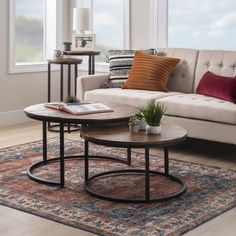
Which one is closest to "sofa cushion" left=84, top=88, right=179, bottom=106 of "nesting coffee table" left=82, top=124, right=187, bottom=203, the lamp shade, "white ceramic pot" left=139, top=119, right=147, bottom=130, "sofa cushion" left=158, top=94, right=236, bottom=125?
"sofa cushion" left=158, top=94, right=236, bottom=125

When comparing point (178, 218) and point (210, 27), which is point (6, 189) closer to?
point (178, 218)

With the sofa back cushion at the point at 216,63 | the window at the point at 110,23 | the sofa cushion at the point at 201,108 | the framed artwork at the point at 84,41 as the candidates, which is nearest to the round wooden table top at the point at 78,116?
the sofa cushion at the point at 201,108

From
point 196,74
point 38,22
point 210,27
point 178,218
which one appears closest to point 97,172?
point 178,218

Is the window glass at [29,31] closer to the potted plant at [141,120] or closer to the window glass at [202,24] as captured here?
the window glass at [202,24]

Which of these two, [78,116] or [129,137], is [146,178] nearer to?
[129,137]

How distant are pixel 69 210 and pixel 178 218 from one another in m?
0.66

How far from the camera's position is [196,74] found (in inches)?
212

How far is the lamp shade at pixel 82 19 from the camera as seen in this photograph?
6.08 meters

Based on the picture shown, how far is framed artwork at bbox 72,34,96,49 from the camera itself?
6.30 metres

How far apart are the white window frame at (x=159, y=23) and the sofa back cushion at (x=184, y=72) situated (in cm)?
56

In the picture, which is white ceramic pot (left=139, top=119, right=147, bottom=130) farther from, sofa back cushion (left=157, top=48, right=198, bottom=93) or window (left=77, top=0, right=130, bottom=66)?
window (left=77, top=0, right=130, bottom=66)

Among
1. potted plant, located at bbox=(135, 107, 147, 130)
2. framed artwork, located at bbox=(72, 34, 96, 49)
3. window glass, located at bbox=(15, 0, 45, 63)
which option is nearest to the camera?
potted plant, located at bbox=(135, 107, 147, 130)

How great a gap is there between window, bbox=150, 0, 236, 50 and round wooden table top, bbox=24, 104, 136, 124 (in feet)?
6.39

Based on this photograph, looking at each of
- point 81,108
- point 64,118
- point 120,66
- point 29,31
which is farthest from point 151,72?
point 29,31
